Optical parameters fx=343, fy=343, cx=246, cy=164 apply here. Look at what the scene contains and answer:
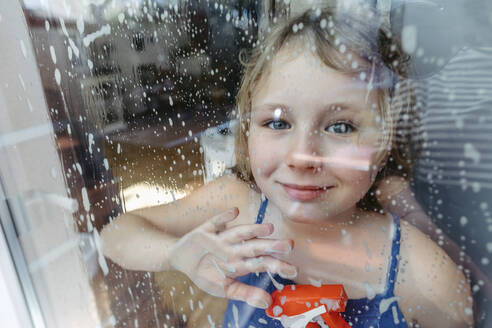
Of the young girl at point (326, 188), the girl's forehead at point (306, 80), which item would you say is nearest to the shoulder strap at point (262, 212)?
the young girl at point (326, 188)

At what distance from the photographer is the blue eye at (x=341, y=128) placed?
255mm

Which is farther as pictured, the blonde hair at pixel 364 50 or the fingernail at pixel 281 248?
the fingernail at pixel 281 248

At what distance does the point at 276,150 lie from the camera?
301mm

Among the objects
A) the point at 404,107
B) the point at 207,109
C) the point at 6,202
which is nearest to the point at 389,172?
the point at 404,107

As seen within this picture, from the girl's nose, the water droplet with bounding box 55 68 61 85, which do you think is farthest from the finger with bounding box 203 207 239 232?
the water droplet with bounding box 55 68 61 85

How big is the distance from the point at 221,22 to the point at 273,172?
0.46 feet

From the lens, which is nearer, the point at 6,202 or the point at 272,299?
the point at 272,299

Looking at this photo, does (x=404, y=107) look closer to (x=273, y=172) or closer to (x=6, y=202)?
(x=273, y=172)

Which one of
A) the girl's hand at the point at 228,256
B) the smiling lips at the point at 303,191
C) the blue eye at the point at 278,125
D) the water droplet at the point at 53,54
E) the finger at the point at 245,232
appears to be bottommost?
the girl's hand at the point at 228,256

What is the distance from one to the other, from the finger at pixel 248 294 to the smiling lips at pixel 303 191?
119 millimetres

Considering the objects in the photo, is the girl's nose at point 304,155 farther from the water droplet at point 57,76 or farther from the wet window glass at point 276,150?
the water droplet at point 57,76

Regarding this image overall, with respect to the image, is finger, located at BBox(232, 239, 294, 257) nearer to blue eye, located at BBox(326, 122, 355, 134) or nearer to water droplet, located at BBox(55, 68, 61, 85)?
blue eye, located at BBox(326, 122, 355, 134)

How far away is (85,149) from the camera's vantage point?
0.53 meters

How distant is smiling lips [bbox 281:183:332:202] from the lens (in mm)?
292
